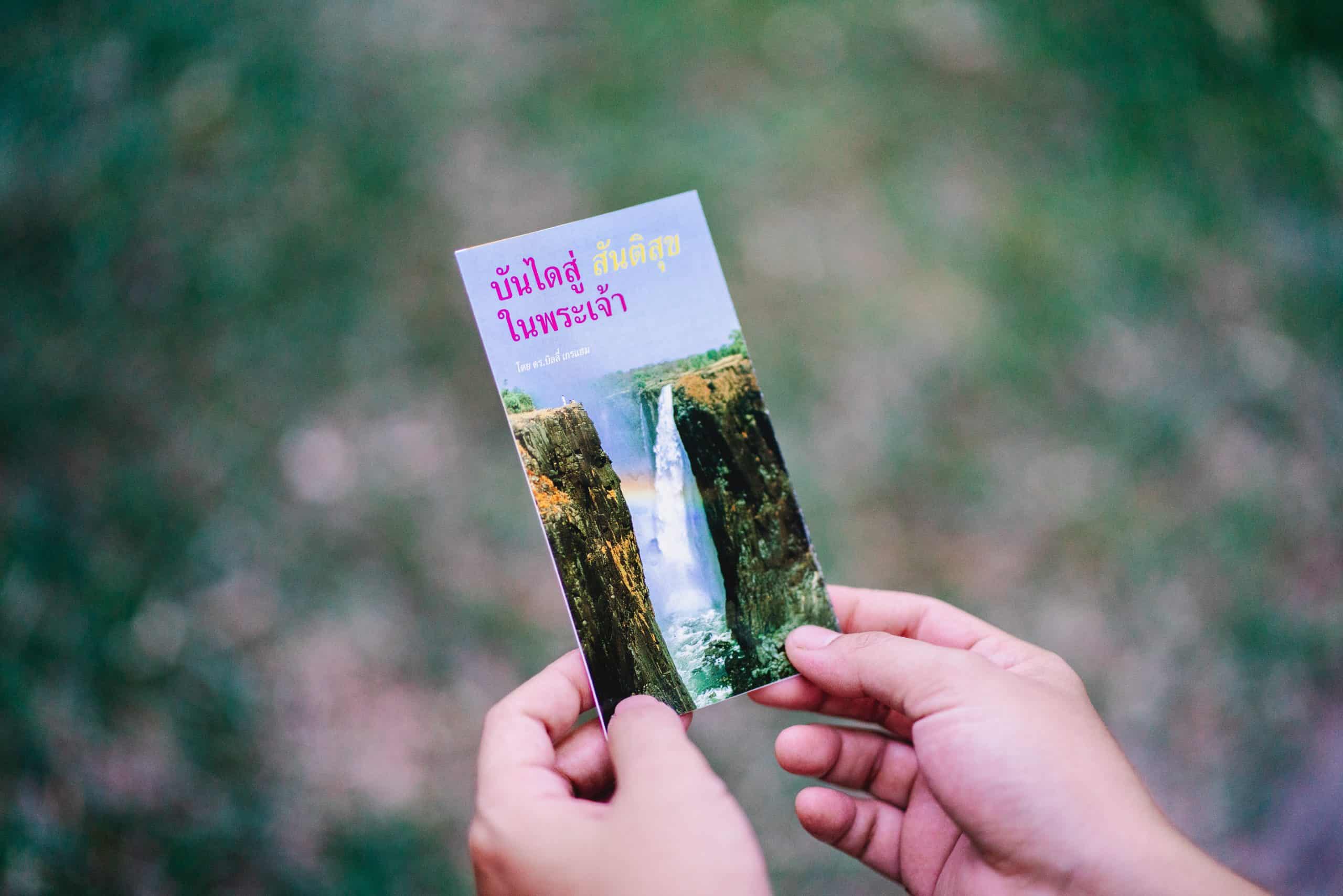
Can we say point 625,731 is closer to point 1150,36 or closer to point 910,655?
point 910,655

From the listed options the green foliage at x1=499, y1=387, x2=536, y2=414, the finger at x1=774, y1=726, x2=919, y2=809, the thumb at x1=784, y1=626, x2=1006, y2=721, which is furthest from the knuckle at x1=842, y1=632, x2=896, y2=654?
the green foliage at x1=499, y1=387, x2=536, y2=414

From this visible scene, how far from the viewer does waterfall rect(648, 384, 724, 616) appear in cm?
72

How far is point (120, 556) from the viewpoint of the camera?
1.07m

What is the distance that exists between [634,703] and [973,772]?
0.27 meters

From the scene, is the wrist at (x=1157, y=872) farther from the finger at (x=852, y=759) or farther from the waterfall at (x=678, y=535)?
the waterfall at (x=678, y=535)

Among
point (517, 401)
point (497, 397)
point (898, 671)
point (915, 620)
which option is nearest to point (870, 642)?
point (898, 671)

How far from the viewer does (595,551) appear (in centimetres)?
71

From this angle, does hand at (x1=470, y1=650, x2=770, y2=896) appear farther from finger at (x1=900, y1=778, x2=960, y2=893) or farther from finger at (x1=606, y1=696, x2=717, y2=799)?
finger at (x1=900, y1=778, x2=960, y2=893)

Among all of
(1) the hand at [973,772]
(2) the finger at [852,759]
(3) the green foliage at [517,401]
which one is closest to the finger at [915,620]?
(1) the hand at [973,772]

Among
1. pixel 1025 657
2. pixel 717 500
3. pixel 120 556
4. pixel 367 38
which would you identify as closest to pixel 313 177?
pixel 367 38

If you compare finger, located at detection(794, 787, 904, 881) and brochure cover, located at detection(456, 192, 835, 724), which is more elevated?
brochure cover, located at detection(456, 192, 835, 724)

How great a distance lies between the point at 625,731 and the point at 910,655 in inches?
9.4

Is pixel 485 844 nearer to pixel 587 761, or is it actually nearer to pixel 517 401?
pixel 587 761

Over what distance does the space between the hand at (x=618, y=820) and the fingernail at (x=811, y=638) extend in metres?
0.13
